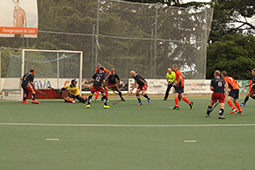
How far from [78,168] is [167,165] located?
1.33 metres

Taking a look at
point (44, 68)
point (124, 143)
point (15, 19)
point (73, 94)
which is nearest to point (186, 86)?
point (44, 68)

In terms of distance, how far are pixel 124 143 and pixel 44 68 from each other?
16.7 meters

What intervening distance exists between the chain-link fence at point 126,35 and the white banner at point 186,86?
0.52m

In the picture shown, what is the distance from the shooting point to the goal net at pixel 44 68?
2334 cm

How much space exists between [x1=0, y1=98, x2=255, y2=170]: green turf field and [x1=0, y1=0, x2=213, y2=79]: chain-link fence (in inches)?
557

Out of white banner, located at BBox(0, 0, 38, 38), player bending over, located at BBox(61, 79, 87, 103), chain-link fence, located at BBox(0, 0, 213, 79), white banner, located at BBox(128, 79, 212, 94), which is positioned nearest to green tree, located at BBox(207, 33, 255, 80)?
chain-link fence, located at BBox(0, 0, 213, 79)

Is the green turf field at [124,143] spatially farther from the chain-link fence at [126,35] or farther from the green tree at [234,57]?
the green tree at [234,57]

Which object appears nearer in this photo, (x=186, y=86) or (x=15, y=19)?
(x=15, y=19)

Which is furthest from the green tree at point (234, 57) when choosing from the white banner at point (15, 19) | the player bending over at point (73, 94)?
the player bending over at point (73, 94)

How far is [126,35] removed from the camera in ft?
98.6

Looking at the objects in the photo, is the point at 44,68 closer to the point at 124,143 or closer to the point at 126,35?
the point at 126,35

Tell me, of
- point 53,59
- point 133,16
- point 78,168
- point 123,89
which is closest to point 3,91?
point 53,59

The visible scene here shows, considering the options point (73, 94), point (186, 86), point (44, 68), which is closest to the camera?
point (73, 94)

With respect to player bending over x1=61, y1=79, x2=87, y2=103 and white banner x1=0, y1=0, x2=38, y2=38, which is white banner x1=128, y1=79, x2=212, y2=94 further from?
player bending over x1=61, y1=79, x2=87, y2=103
